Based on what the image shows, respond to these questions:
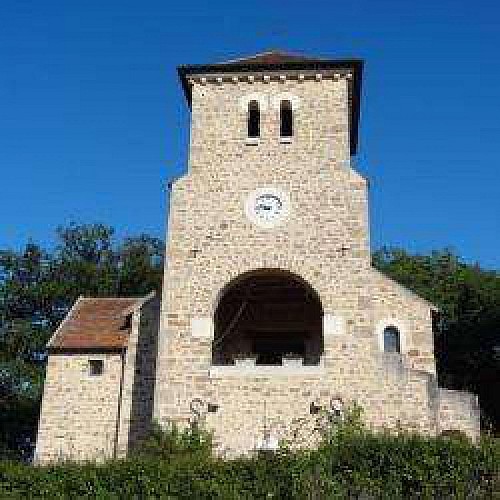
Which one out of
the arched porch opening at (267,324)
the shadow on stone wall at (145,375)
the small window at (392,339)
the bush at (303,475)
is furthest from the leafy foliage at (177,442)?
the small window at (392,339)

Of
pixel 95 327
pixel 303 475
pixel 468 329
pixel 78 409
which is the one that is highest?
pixel 468 329

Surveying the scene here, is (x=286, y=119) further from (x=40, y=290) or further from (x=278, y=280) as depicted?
(x=40, y=290)

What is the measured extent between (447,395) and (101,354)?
10333 millimetres

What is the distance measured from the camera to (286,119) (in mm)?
24203

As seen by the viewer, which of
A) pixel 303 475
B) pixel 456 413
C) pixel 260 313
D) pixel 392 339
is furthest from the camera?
pixel 260 313

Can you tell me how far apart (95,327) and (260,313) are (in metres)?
5.30

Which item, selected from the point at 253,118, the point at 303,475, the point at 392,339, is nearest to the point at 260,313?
the point at 392,339

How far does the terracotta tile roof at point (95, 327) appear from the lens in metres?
24.1

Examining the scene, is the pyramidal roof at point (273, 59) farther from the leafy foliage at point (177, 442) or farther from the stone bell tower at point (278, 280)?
the leafy foliage at point (177, 442)

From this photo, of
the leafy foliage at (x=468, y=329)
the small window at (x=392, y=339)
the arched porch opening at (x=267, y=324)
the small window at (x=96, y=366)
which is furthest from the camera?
the leafy foliage at (x=468, y=329)

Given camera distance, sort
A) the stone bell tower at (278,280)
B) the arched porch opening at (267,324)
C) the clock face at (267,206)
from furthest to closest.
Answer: the arched porch opening at (267,324) < the clock face at (267,206) < the stone bell tower at (278,280)

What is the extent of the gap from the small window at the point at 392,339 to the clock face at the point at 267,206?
5.11 meters

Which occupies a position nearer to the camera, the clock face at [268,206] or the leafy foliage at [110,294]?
the clock face at [268,206]

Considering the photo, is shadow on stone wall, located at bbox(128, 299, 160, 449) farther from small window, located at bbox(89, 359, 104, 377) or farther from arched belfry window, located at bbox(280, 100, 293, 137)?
arched belfry window, located at bbox(280, 100, 293, 137)
